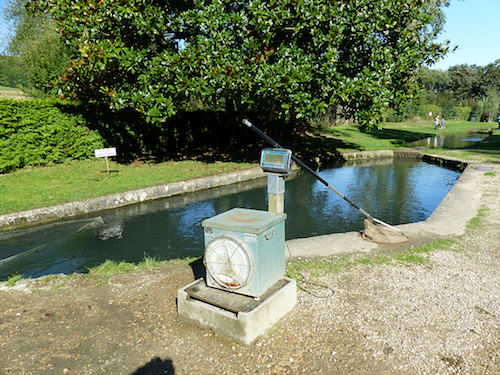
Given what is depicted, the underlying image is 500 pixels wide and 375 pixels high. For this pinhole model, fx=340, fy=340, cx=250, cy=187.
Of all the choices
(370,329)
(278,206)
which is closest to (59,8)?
(278,206)

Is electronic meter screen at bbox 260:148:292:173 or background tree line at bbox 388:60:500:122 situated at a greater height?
background tree line at bbox 388:60:500:122

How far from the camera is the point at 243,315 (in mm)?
3410

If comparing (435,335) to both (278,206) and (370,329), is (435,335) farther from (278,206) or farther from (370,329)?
(278,206)

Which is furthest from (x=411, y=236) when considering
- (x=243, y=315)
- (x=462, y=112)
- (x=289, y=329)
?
(x=462, y=112)

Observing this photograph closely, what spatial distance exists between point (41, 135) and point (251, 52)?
28.2 ft

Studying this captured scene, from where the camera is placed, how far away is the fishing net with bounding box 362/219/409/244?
6.07 m

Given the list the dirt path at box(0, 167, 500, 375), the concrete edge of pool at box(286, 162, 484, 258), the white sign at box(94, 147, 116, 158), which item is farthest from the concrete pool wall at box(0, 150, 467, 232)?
the concrete edge of pool at box(286, 162, 484, 258)

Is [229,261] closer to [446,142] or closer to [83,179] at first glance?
[83,179]

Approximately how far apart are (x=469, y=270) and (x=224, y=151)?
14.4 m

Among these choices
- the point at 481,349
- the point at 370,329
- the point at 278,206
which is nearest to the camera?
the point at 481,349

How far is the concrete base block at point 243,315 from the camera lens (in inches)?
135

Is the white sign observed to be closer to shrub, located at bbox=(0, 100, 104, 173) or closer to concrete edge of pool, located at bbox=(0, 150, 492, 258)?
concrete edge of pool, located at bbox=(0, 150, 492, 258)

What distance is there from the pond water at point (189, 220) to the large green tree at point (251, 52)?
3.01m

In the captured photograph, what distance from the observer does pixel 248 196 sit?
11609mm
